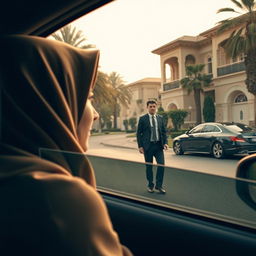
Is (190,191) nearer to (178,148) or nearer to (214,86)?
(178,148)

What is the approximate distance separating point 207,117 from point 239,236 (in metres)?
30.3

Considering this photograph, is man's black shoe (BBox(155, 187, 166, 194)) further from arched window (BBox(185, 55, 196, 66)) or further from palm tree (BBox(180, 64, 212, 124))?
arched window (BBox(185, 55, 196, 66))

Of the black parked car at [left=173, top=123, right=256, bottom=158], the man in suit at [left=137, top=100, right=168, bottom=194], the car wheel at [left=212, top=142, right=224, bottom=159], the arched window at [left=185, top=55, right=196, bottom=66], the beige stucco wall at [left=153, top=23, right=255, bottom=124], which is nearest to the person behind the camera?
the man in suit at [left=137, top=100, right=168, bottom=194]

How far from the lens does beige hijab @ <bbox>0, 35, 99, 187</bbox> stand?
88cm

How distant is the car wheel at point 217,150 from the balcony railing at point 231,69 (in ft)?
60.8

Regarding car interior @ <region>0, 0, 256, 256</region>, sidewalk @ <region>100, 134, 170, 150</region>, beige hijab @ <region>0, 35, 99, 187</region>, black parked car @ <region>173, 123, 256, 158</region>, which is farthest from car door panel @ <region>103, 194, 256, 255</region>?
sidewalk @ <region>100, 134, 170, 150</region>

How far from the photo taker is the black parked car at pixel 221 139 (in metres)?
11.6

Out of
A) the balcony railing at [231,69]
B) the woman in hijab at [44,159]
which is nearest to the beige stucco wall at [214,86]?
the balcony railing at [231,69]

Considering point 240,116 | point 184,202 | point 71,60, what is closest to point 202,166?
point 184,202

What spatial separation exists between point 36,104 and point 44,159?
0.16m

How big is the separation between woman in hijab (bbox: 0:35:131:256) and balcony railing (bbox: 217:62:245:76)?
30.1 m

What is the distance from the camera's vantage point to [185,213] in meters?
1.62

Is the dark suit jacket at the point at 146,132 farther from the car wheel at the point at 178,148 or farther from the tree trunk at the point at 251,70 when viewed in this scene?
the tree trunk at the point at 251,70

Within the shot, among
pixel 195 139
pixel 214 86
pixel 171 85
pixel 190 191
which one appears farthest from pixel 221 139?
pixel 171 85
